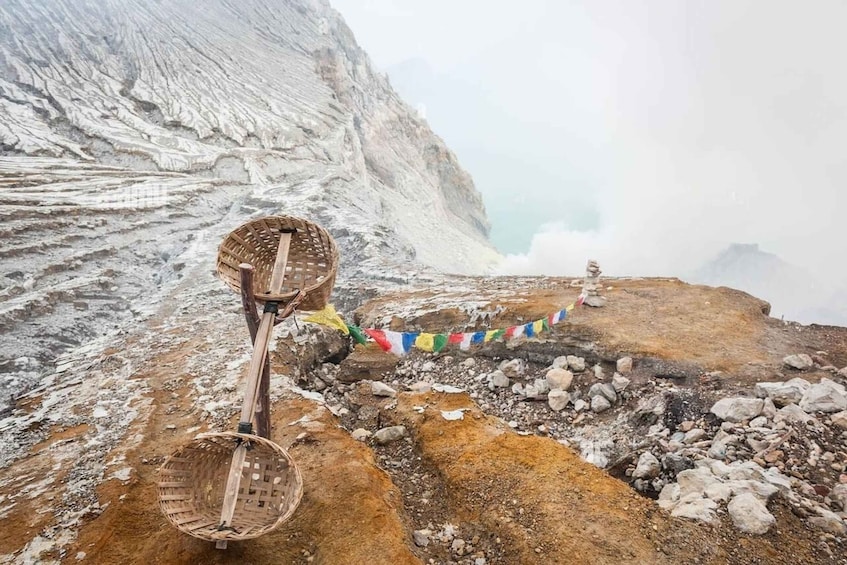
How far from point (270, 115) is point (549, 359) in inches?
1428

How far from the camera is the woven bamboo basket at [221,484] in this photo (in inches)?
166

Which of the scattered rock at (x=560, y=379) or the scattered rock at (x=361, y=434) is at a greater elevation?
the scattered rock at (x=560, y=379)

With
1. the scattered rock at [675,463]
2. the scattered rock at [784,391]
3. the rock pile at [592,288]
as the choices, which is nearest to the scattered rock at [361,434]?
the scattered rock at [675,463]

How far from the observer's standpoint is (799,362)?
8.38 m

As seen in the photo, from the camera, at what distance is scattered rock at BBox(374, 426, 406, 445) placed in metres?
6.97

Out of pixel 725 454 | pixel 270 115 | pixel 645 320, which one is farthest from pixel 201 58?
pixel 725 454

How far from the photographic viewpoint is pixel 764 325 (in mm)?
10758

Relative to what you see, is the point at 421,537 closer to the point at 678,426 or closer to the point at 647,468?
the point at 647,468

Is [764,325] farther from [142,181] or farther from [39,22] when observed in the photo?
[39,22]

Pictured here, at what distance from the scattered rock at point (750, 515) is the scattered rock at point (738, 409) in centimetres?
207

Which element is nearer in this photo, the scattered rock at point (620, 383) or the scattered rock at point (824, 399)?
the scattered rock at point (824, 399)

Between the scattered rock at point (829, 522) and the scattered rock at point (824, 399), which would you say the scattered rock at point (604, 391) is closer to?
the scattered rock at point (824, 399)

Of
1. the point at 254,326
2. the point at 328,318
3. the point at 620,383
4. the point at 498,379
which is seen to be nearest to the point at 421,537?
the point at 254,326

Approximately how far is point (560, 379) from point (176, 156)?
28659 millimetres
